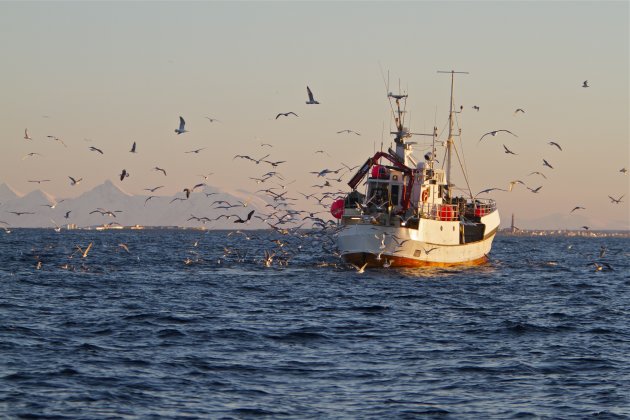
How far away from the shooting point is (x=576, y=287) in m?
58.8

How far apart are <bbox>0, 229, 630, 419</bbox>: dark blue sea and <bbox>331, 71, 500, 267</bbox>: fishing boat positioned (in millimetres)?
8625

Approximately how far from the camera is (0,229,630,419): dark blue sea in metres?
23.2

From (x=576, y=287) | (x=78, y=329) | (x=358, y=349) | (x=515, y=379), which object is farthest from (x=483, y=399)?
(x=576, y=287)

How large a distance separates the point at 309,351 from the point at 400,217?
3347 centimetres

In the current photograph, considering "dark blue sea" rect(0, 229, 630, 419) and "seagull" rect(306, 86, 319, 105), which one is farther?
"seagull" rect(306, 86, 319, 105)

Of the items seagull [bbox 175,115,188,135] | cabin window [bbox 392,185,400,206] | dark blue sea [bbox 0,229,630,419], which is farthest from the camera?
cabin window [bbox 392,185,400,206]

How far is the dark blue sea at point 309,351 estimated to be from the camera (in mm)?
23188

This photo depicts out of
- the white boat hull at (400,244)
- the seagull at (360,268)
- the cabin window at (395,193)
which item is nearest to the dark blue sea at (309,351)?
the seagull at (360,268)

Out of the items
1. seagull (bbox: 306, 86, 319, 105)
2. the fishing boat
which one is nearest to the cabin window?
the fishing boat

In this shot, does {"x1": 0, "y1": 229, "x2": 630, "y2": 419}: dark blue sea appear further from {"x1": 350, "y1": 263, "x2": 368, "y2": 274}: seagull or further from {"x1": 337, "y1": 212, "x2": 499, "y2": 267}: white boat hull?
{"x1": 337, "y1": 212, "x2": 499, "y2": 267}: white boat hull

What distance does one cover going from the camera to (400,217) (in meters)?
63.0

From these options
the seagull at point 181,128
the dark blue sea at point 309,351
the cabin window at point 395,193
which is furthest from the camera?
the cabin window at point 395,193

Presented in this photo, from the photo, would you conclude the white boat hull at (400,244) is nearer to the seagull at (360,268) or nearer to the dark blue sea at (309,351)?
the seagull at (360,268)

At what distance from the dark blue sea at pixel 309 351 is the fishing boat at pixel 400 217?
863 centimetres
